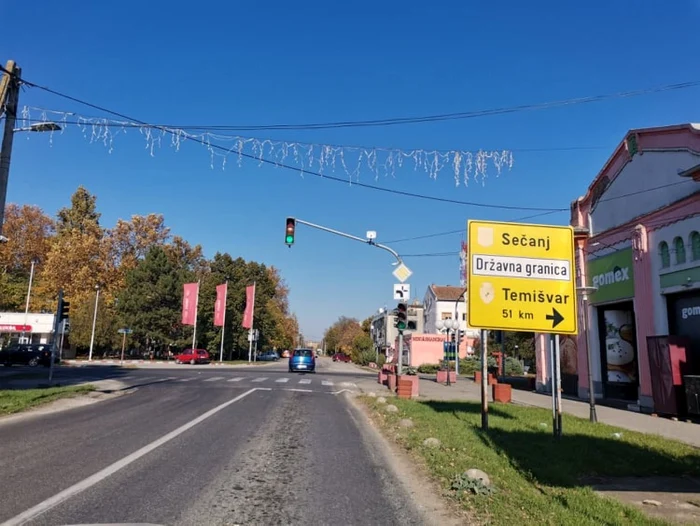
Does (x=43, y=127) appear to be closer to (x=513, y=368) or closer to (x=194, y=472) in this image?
(x=194, y=472)

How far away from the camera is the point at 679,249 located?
1487 centimetres

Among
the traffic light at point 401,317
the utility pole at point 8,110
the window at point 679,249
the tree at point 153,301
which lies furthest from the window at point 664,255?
the tree at point 153,301

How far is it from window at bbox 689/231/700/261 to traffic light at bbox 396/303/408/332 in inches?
357

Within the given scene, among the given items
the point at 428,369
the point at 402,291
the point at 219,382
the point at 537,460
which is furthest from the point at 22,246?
the point at 537,460

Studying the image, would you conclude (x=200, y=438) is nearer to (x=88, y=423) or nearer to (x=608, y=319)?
(x=88, y=423)

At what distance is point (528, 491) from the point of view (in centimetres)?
604

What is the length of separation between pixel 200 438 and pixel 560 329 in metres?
6.95

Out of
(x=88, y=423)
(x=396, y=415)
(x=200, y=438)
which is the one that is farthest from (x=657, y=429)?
(x=88, y=423)

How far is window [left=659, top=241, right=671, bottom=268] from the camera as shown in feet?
50.4

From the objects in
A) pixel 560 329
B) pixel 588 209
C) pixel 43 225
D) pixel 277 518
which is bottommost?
pixel 277 518

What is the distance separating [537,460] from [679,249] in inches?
407

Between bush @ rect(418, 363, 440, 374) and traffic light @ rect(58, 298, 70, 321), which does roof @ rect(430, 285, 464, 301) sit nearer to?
bush @ rect(418, 363, 440, 374)

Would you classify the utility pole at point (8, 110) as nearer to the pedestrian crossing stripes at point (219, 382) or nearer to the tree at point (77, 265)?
the pedestrian crossing stripes at point (219, 382)

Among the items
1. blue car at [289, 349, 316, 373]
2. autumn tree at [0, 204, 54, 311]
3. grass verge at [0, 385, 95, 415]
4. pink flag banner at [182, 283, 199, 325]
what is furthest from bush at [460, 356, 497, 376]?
autumn tree at [0, 204, 54, 311]
